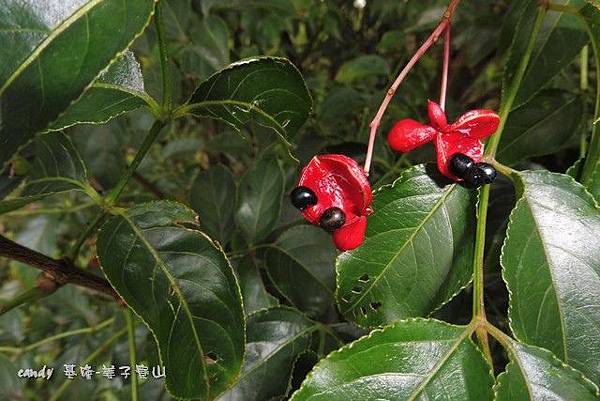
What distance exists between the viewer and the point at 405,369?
46cm

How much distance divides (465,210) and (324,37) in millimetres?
1484

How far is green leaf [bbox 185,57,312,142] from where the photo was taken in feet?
1.73

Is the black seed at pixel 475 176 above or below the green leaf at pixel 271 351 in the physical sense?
above

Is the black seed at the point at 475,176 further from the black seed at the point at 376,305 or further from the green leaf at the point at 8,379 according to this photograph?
the green leaf at the point at 8,379

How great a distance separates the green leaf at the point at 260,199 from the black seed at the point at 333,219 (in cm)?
35

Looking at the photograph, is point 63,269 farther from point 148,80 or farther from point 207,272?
point 148,80

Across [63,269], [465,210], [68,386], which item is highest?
[465,210]

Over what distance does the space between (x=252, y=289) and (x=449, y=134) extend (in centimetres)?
39

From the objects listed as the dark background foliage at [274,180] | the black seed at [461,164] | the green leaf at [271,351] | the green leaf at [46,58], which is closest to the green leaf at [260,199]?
the dark background foliage at [274,180]

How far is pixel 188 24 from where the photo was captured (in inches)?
47.7

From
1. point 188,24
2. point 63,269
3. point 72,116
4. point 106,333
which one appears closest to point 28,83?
point 72,116

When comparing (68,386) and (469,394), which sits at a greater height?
(469,394)

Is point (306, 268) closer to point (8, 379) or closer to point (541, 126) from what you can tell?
point (541, 126)

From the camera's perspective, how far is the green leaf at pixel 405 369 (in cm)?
Result: 45
